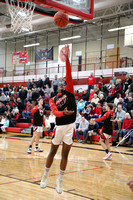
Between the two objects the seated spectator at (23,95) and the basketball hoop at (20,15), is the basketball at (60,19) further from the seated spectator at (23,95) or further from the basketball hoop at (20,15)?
the seated spectator at (23,95)

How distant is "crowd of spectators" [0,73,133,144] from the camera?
43.9 ft

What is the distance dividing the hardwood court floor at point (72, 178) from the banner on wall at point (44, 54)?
1894 centimetres

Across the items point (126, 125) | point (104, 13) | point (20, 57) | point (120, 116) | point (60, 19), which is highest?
point (104, 13)

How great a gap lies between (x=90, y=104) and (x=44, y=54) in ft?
47.1

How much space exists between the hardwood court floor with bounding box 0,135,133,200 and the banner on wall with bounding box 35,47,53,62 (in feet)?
62.2

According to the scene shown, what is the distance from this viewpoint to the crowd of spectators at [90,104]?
43.9 ft

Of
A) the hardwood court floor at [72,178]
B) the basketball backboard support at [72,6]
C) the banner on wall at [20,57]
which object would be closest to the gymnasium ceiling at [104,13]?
the banner on wall at [20,57]

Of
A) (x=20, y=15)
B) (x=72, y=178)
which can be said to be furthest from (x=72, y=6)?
(x=72, y=178)

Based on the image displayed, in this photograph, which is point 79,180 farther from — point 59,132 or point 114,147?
point 114,147

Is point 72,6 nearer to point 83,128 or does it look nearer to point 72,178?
point 72,178

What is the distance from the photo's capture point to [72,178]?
20.8 feet

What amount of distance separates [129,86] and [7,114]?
843 centimetres

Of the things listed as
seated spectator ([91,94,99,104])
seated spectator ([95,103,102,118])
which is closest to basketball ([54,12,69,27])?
seated spectator ([95,103,102,118])

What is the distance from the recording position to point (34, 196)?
489 cm
